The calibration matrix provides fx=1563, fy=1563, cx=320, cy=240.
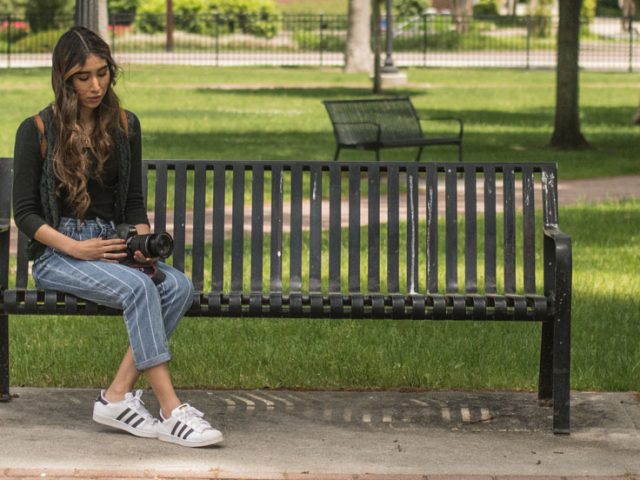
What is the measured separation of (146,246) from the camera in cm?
565

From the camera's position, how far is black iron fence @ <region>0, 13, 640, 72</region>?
4544cm

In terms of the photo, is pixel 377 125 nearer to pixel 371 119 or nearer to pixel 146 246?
pixel 371 119

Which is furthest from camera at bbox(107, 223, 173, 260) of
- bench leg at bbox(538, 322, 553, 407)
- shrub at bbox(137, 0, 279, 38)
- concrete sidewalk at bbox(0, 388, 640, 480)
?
shrub at bbox(137, 0, 279, 38)

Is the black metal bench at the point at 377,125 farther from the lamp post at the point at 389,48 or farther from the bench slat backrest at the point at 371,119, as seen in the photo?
the lamp post at the point at 389,48

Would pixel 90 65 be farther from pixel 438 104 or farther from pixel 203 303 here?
pixel 438 104

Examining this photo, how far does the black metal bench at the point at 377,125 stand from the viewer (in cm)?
1583

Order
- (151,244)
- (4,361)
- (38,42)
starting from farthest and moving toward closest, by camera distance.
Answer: (38,42)
(4,361)
(151,244)

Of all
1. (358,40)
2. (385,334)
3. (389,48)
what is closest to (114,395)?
(385,334)

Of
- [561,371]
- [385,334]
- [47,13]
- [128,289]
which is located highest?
[47,13]

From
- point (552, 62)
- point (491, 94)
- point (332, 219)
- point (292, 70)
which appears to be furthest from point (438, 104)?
point (332, 219)

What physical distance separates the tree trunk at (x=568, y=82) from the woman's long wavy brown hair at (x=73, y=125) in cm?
1429

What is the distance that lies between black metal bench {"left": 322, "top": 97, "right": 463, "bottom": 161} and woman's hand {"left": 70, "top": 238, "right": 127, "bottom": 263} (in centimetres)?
983

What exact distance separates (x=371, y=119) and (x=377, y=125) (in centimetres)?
63

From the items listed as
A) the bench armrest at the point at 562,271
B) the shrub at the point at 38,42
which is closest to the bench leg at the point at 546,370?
the bench armrest at the point at 562,271
